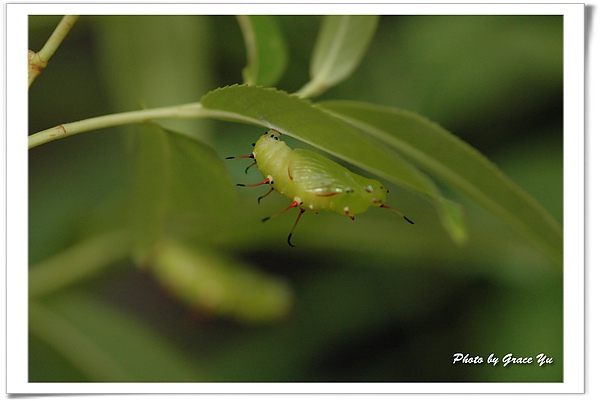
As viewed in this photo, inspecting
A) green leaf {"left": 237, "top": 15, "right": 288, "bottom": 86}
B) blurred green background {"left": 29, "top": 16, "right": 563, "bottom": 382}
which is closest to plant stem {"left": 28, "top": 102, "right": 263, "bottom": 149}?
green leaf {"left": 237, "top": 15, "right": 288, "bottom": 86}

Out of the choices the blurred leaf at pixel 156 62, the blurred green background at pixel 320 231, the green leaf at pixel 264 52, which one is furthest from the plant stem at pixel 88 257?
the green leaf at pixel 264 52

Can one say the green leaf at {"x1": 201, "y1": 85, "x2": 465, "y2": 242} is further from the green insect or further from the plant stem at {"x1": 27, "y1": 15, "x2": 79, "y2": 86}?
the plant stem at {"x1": 27, "y1": 15, "x2": 79, "y2": 86}

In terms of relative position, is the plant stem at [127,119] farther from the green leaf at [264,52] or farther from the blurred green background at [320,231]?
the blurred green background at [320,231]

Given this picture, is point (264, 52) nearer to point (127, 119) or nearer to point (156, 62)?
point (127, 119)

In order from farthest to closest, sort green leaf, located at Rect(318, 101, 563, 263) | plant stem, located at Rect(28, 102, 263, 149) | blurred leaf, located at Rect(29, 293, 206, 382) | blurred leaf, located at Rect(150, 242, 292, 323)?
blurred leaf, located at Rect(150, 242, 292, 323) < blurred leaf, located at Rect(29, 293, 206, 382) < green leaf, located at Rect(318, 101, 563, 263) < plant stem, located at Rect(28, 102, 263, 149)

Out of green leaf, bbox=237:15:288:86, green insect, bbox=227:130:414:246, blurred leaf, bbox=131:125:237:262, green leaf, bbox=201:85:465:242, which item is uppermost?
green leaf, bbox=237:15:288:86
